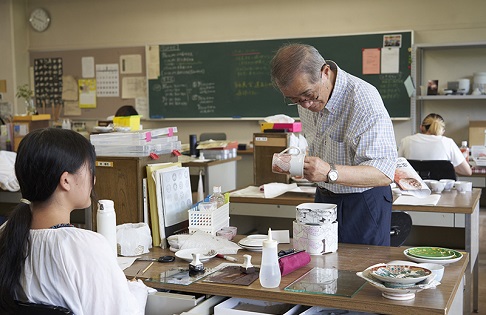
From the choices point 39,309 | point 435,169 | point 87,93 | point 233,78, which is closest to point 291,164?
point 39,309

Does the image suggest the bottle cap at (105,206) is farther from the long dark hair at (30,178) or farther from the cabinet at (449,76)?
the cabinet at (449,76)

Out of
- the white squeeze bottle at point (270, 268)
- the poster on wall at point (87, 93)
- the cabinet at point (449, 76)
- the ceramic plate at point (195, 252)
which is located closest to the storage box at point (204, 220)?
the ceramic plate at point (195, 252)

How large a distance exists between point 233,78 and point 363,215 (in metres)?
5.25

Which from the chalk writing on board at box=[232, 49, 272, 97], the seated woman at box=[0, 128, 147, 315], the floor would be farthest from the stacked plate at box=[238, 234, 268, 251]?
the chalk writing on board at box=[232, 49, 272, 97]

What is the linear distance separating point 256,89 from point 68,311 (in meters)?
6.05

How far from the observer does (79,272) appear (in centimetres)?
158

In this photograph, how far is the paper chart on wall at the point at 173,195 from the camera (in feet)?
8.27

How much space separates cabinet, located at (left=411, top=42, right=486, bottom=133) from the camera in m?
6.53

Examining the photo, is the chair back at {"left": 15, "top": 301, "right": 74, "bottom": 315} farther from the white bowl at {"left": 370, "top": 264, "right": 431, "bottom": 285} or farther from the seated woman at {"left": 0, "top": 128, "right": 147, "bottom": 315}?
the white bowl at {"left": 370, "top": 264, "right": 431, "bottom": 285}

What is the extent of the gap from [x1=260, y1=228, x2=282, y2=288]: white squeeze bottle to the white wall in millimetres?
5221

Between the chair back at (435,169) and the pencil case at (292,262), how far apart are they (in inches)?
94.0

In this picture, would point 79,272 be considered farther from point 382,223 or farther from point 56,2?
point 56,2

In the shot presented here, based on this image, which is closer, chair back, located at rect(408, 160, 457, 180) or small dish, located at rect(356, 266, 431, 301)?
small dish, located at rect(356, 266, 431, 301)

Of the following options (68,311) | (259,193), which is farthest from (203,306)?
(259,193)
